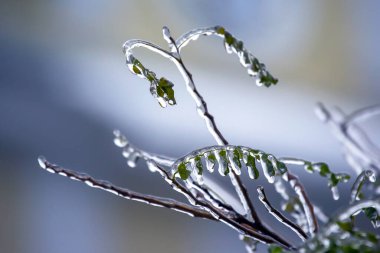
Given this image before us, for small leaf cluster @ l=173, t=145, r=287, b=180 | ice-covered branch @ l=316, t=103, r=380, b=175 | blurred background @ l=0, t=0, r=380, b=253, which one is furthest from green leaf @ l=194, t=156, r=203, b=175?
blurred background @ l=0, t=0, r=380, b=253

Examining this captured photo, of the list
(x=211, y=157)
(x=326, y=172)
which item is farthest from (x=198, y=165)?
(x=326, y=172)

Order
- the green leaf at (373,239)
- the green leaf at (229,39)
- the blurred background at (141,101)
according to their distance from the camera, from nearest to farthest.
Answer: the green leaf at (373,239), the green leaf at (229,39), the blurred background at (141,101)

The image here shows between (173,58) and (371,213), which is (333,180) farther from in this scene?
(173,58)

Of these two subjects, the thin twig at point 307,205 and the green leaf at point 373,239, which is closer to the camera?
the green leaf at point 373,239

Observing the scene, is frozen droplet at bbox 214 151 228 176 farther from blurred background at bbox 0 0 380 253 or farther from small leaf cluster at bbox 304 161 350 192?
blurred background at bbox 0 0 380 253

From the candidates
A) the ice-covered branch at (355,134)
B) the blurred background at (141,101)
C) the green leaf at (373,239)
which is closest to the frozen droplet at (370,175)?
the ice-covered branch at (355,134)

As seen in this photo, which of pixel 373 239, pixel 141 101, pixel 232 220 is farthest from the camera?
pixel 141 101

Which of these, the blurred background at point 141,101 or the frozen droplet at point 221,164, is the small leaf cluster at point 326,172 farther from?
the blurred background at point 141,101

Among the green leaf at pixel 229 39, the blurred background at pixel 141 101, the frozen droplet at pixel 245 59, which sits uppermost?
the blurred background at pixel 141 101
